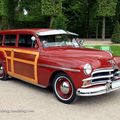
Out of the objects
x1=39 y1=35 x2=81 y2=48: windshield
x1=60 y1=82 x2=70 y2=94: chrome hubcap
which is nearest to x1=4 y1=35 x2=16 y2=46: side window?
x1=39 y1=35 x2=81 y2=48: windshield

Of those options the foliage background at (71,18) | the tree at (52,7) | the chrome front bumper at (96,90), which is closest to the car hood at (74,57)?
the chrome front bumper at (96,90)

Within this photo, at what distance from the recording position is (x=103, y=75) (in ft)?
22.1

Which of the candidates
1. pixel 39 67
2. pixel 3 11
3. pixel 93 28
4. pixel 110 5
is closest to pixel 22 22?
pixel 3 11

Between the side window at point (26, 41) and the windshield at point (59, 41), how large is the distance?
1.10 feet

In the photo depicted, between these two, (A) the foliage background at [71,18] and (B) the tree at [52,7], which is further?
(A) the foliage background at [71,18]

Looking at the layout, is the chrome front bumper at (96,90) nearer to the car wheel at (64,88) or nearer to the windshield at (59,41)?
the car wheel at (64,88)

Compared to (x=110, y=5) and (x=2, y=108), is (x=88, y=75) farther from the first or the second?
(x=110, y=5)

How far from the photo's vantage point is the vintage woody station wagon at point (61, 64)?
650 centimetres

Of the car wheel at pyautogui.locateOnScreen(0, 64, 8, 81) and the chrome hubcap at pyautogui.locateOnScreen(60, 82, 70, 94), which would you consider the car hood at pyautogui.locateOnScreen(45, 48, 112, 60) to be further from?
the car wheel at pyautogui.locateOnScreen(0, 64, 8, 81)

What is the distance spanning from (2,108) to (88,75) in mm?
1927

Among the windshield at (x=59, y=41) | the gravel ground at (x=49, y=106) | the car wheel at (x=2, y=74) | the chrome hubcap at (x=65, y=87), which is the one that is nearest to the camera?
the gravel ground at (x=49, y=106)

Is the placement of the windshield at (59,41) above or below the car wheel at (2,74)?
above

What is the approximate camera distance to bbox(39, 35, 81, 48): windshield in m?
7.89

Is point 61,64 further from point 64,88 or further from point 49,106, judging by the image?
point 49,106
